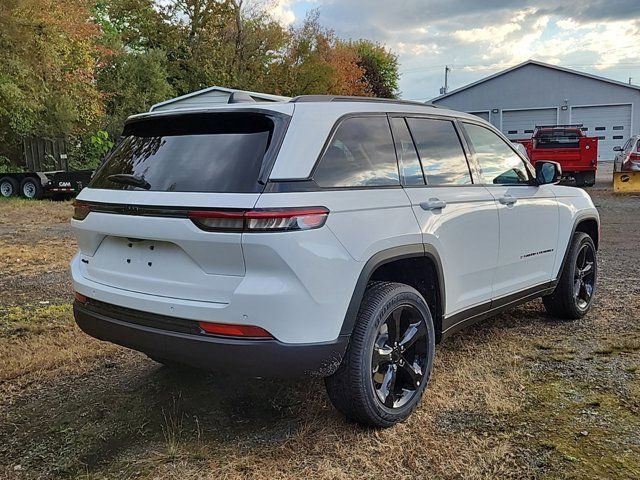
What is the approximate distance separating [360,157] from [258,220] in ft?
2.78

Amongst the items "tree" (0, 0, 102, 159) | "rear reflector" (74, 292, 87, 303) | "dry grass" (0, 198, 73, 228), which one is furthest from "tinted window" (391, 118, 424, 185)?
"tree" (0, 0, 102, 159)

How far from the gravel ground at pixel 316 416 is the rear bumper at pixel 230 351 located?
493 millimetres

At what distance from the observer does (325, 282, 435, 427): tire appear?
2991 millimetres

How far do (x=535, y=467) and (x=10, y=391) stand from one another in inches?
127

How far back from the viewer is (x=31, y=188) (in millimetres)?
18172

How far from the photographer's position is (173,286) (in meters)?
2.88

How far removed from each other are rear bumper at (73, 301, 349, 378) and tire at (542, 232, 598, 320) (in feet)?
9.57

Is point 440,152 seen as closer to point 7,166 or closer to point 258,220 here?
point 258,220

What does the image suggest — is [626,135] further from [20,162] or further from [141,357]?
[141,357]

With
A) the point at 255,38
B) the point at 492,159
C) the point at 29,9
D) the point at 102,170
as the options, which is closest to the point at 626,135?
the point at 255,38

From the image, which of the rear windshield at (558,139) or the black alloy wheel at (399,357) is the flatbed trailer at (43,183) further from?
the black alloy wheel at (399,357)

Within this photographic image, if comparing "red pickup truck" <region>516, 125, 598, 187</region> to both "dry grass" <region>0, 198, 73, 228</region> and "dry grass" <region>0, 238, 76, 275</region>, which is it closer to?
"dry grass" <region>0, 198, 73, 228</region>

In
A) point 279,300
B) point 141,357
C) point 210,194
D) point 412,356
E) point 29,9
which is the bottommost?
point 141,357

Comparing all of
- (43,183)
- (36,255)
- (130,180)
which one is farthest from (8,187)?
(130,180)
